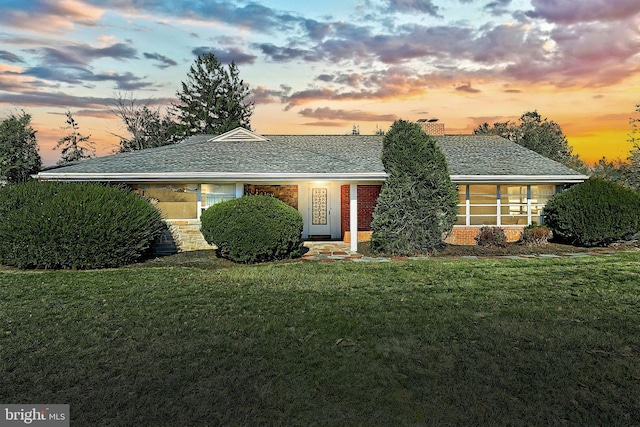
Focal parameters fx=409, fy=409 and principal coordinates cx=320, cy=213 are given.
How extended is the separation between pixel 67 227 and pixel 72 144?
74.5ft

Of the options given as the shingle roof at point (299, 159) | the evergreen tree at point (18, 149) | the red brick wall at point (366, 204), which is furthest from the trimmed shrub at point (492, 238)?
the evergreen tree at point (18, 149)

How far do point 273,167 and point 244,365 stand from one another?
9.85 m

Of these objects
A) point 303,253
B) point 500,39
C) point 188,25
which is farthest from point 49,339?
point 500,39

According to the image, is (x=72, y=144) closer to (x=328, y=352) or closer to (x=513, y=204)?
(x=513, y=204)

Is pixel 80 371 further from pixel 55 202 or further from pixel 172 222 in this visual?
pixel 172 222

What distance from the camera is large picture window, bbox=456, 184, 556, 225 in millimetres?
14930

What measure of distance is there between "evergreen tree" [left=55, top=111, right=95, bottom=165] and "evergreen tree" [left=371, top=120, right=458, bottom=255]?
2504 cm

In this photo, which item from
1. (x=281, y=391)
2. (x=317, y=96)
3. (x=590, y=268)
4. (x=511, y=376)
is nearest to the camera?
(x=281, y=391)

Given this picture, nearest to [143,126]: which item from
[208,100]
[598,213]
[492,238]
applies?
[208,100]

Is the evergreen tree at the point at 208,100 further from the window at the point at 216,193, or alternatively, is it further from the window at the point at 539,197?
the window at the point at 539,197

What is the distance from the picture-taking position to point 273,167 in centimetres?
1322

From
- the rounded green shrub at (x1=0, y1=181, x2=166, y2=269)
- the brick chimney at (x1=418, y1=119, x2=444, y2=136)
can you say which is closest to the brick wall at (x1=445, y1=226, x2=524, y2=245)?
the brick chimney at (x1=418, y1=119, x2=444, y2=136)

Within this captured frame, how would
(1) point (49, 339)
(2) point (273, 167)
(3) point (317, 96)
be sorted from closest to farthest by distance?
(1) point (49, 339), (2) point (273, 167), (3) point (317, 96)

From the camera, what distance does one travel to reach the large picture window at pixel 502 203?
1493cm
